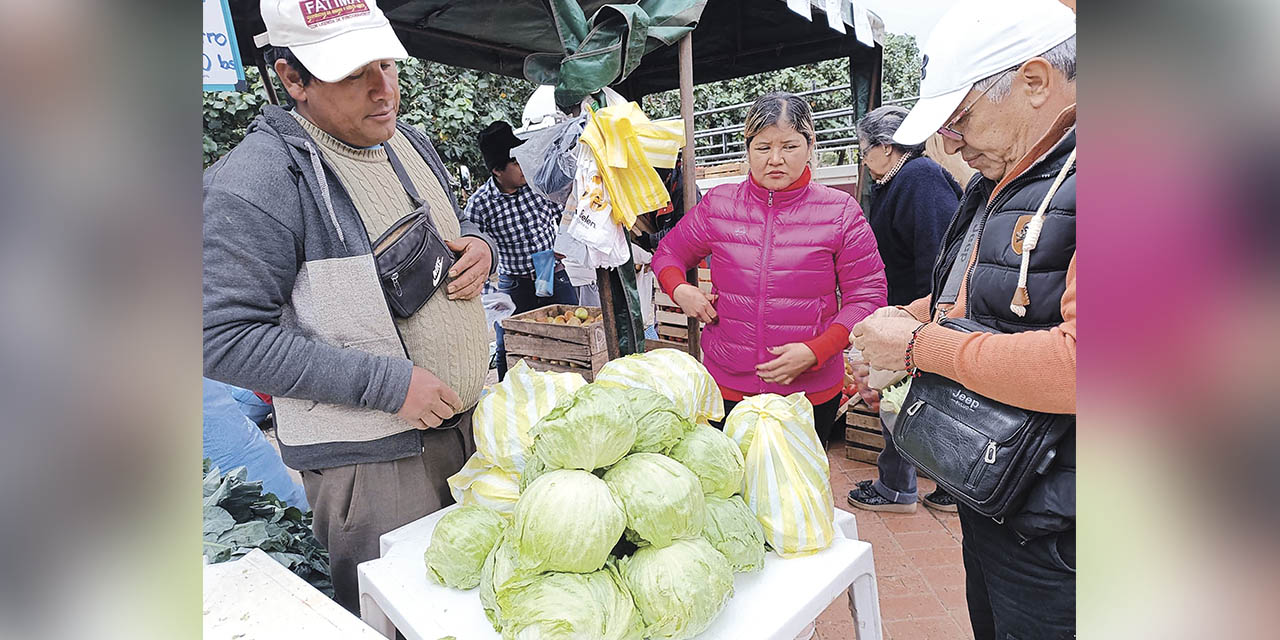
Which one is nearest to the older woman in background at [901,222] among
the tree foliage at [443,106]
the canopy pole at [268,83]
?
the canopy pole at [268,83]

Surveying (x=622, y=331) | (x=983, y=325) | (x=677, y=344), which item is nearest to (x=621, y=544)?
(x=983, y=325)

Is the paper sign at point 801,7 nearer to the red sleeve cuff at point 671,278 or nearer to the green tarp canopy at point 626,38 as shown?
the green tarp canopy at point 626,38

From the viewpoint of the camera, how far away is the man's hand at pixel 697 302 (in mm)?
2783

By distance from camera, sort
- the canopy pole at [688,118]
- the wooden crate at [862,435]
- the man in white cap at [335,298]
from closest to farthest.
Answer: the man in white cap at [335,298], the canopy pole at [688,118], the wooden crate at [862,435]

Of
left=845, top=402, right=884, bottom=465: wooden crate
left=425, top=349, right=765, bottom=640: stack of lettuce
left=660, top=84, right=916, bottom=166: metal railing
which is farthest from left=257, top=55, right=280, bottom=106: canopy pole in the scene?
left=660, top=84, right=916, bottom=166: metal railing

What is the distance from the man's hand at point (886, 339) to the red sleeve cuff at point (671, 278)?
1337mm

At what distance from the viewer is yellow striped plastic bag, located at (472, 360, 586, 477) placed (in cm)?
158

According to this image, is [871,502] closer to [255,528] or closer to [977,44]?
[977,44]

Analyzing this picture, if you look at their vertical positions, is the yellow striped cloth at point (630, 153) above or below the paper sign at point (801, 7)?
below

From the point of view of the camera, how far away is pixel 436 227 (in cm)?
195

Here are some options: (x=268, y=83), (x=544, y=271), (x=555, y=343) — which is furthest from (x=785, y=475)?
(x=544, y=271)
